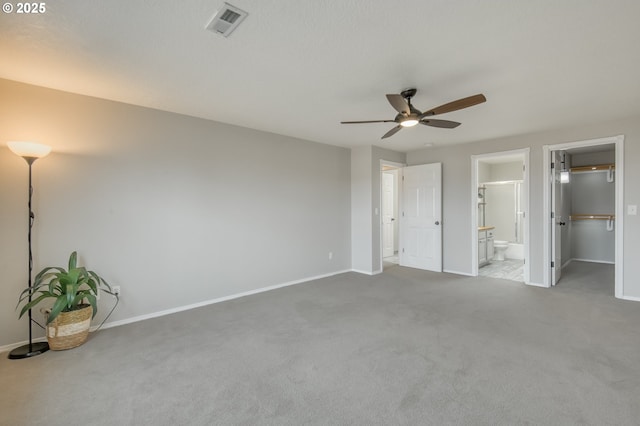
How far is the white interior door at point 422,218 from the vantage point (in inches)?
223

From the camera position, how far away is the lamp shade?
2.48 m

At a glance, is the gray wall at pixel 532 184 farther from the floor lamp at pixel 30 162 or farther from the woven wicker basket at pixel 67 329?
the floor lamp at pixel 30 162

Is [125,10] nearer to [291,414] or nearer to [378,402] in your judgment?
[291,414]

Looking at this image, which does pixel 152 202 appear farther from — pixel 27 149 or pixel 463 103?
pixel 463 103

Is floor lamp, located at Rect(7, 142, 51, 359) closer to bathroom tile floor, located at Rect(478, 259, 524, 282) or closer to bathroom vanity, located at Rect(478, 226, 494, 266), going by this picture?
bathroom tile floor, located at Rect(478, 259, 524, 282)

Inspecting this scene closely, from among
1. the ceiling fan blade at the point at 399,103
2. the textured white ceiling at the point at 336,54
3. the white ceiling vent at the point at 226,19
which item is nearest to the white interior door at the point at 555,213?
the textured white ceiling at the point at 336,54

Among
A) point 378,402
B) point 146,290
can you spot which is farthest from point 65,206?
point 378,402

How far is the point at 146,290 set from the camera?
3.44m

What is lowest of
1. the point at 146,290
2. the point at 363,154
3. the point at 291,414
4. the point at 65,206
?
the point at 291,414

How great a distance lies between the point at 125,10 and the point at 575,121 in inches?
200

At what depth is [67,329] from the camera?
8.67 ft

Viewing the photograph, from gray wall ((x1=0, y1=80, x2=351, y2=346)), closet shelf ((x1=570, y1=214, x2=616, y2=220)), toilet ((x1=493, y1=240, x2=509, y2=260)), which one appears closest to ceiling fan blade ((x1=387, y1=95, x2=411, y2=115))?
gray wall ((x1=0, y1=80, x2=351, y2=346))

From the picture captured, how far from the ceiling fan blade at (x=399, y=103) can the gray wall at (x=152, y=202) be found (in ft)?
7.74

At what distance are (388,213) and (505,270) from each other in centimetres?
284
